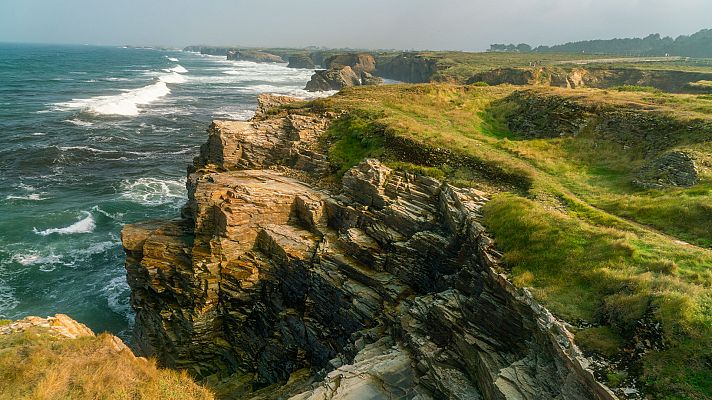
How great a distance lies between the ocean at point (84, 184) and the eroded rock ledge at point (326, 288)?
6668 mm

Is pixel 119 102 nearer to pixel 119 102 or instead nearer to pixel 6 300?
pixel 119 102

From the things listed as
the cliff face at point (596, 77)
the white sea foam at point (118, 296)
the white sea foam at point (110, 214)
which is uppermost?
the cliff face at point (596, 77)

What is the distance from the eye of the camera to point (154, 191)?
136 ft

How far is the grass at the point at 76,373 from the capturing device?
1164 centimetres

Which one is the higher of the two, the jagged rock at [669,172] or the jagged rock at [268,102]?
the jagged rock at [268,102]

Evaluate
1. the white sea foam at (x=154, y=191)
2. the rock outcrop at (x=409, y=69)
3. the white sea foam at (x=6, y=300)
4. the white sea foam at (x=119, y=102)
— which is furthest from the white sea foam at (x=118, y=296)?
the rock outcrop at (x=409, y=69)

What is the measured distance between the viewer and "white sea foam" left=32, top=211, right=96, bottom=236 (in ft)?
109

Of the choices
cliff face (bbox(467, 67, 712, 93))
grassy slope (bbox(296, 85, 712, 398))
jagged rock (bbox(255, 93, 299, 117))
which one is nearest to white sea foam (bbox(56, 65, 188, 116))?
jagged rock (bbox(255, 93, 299, 117))

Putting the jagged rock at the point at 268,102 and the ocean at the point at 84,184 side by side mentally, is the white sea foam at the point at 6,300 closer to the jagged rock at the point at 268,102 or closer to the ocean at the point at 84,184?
the ocean at the point at 84,184

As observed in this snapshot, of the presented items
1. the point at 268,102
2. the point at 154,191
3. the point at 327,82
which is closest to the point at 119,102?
the point at 154,191

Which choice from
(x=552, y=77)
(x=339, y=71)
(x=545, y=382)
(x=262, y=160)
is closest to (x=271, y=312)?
(x=262, y=160)

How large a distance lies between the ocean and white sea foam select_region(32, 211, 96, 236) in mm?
69

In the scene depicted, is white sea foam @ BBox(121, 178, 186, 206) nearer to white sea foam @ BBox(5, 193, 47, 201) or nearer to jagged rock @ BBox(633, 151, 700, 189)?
white sea foam @ BBox(5, 193, 47, 201)

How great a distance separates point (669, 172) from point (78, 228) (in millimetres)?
40426
